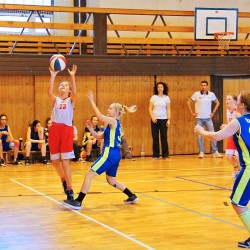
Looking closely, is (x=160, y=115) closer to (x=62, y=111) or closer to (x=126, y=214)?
(x=62, y=111)

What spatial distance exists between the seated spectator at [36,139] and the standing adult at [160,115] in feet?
9.45

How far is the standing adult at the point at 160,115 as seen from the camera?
16.0 metres

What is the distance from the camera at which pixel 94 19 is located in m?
16.2

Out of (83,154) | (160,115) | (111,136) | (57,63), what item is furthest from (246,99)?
(160,115)

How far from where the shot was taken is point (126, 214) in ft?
27.5

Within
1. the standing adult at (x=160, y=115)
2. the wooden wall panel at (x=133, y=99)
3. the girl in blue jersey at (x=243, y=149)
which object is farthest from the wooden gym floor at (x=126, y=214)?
the wooden wall panel at (x=133, y=99)

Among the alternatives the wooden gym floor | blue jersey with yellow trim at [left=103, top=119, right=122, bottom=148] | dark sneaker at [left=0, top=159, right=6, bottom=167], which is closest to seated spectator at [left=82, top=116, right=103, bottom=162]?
dark sneaker at [left=0, top=159, right=6, bottom=167]

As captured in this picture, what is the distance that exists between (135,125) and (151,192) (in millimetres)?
6617

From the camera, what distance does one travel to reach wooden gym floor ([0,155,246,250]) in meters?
6.75

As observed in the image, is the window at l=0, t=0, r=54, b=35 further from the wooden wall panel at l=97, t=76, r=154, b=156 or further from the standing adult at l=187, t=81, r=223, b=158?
the standing adult at l=187, t=81, r=223, b=158

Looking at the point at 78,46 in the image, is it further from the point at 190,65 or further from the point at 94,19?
the point at 190,65

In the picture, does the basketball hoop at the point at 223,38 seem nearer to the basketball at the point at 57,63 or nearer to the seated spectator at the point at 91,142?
the seated spectator at the point at 91,142

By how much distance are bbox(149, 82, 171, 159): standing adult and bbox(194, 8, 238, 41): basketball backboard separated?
77.2 inches

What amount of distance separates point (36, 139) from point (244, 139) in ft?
31.5
